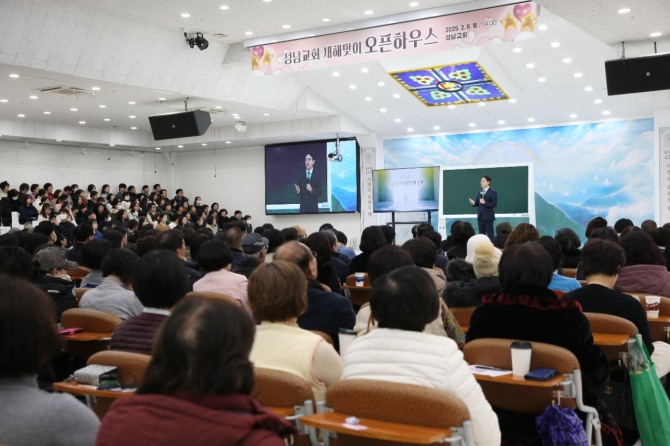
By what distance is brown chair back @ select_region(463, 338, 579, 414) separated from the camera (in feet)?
9.48

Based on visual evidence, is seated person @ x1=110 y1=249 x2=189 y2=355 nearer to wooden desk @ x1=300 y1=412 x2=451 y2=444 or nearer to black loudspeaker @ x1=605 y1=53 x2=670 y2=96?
wooden desk @ x1=300 y1=412 x2=451 y2=444

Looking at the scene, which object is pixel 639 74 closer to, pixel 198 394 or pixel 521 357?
pixel 521 357

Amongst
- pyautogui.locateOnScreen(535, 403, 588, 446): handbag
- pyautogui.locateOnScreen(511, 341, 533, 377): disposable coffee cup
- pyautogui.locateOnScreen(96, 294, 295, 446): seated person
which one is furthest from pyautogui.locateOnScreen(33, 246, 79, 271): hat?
pyautogui.locateOnScreen(96, 294, 295, 446): seated person

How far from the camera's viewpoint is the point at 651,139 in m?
16.0

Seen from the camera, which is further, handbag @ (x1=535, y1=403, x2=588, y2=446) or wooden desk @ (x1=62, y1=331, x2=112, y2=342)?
wooden desk @ (x1=62, y1=331, x2=112, y2=342)

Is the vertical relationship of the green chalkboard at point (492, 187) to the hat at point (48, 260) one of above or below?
above

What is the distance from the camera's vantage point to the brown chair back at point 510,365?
2891 mm

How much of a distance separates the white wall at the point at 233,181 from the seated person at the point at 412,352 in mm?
16920

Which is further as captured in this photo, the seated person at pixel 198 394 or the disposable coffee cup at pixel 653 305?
the disposable coffee cup at pixel 653 305

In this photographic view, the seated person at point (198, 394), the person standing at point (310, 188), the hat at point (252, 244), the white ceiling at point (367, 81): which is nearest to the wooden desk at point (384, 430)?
the seated person at point (198, 394)

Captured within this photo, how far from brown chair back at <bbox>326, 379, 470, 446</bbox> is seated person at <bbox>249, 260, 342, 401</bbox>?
0.34 metres

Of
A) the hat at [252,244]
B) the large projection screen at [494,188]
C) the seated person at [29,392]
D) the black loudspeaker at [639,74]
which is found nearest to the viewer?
the seated person at [29,392]

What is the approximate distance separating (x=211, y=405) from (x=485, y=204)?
11831 mm

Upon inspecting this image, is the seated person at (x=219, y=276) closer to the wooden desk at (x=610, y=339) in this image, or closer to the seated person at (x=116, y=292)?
the seated person at (x=116, y=292)
